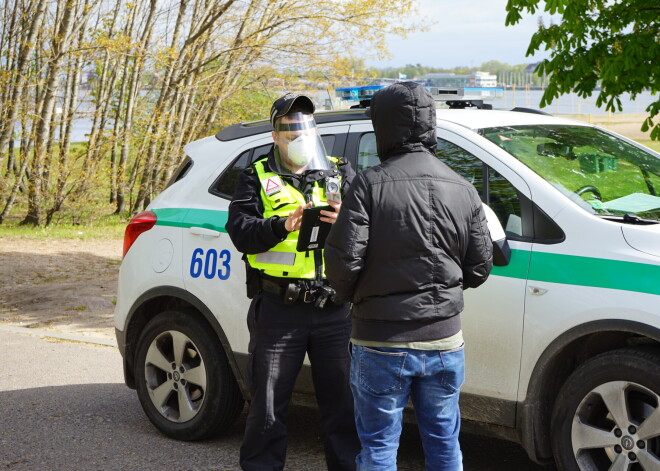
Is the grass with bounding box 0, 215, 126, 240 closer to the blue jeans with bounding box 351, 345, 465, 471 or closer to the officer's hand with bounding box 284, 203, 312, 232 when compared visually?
the officer's hand with bounding box 284, 203, 312, 232

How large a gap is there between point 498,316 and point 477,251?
2.84 feet

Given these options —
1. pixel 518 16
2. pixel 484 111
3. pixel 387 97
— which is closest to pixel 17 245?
pixel 518 16

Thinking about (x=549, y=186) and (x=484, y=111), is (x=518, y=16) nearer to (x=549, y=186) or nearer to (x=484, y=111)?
(x=484, y=111)

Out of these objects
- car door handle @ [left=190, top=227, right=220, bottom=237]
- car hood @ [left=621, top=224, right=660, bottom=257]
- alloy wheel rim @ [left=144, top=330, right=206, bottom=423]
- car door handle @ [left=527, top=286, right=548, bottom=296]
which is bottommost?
alloy wheel rim @ [left=144, top=330, right=206, bottom=423]

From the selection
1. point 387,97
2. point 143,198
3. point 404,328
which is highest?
point 387,97

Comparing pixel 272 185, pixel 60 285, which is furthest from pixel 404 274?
pixel 60 285

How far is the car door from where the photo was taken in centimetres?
395

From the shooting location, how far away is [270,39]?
1658 cm

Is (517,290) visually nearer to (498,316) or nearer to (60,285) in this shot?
(498,316)

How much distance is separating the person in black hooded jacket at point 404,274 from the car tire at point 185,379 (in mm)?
1948

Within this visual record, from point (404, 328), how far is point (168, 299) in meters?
2.56

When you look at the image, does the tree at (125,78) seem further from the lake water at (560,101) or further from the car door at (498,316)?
the car door at (498,316)

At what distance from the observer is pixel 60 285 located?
1030 cm

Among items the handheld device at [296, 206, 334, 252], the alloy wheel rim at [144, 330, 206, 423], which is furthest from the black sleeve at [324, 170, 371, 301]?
the alloy wheel rim at [144, 330, 206, 423]
